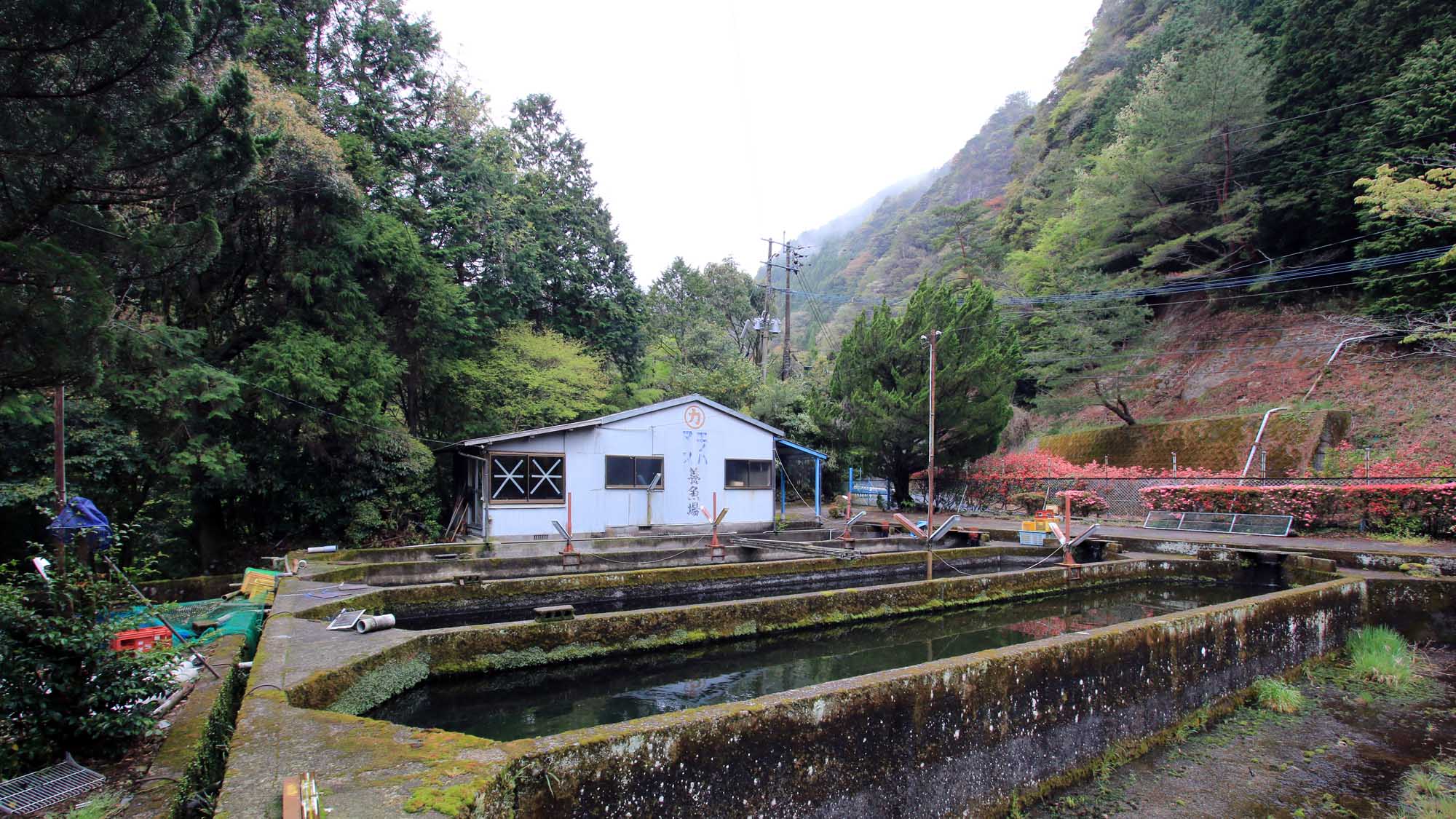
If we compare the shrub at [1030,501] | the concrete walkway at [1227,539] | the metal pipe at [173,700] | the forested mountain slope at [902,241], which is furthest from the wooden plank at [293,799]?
the forested mountain slope at [902,241]

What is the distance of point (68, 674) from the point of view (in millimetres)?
3777

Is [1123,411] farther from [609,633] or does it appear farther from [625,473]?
[609,633]

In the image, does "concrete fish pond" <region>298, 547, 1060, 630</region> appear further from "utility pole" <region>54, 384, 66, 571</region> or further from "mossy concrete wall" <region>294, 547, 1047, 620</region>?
"utility pole" <region>54, 384, 66, 571</region>

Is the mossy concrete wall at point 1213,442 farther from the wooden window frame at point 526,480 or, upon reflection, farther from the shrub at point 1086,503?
the wooden window frame at point 526,480

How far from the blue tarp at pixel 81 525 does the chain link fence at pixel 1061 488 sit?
19.8 m

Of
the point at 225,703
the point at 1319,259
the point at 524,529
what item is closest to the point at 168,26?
the point at 225,703

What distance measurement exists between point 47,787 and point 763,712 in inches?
154

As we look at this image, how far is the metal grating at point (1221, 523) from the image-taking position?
562 inches

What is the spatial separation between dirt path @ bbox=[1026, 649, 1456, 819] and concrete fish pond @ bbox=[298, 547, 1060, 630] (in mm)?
6741

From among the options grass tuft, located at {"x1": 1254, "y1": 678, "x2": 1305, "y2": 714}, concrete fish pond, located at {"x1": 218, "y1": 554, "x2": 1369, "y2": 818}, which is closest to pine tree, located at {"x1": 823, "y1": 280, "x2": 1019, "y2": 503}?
concrete fish pond, located at {"x1": 218, "y1": 554, "x2": 1369, "y2": 818}

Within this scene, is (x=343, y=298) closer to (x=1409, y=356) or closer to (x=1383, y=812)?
(x=1383, y=812)

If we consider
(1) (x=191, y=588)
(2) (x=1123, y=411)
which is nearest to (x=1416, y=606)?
(2) (x=1123, y=411)

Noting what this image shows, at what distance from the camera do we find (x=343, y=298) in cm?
1502

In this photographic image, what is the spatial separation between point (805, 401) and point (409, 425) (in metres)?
14.0
